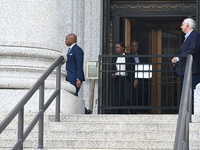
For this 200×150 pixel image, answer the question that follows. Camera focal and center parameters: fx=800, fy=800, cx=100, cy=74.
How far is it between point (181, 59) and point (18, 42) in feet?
8.53

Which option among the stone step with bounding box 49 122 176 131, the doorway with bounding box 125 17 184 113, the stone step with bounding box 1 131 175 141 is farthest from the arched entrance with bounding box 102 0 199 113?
the stone step with bounding box 1 131 175 141

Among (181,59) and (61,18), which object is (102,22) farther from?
(181,59)

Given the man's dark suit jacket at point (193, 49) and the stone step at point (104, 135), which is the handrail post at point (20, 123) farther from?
the man's dark suit jacket at point (193, 49)

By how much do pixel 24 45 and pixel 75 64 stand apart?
82.3 inches

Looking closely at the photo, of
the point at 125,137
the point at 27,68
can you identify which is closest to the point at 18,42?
the point at 27,68

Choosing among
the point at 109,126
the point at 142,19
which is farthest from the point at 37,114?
the point at 142,19

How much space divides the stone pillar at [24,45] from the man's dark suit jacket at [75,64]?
5.16 feet

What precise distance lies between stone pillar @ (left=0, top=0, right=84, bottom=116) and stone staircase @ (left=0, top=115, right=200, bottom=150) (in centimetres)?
99

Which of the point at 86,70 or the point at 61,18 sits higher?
the point at 61,18

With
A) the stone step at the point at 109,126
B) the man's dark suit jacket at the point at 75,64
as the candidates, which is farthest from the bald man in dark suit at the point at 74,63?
the stone step at the point at 109,126

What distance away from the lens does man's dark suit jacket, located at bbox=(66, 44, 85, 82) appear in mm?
13070

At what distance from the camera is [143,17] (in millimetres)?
16938

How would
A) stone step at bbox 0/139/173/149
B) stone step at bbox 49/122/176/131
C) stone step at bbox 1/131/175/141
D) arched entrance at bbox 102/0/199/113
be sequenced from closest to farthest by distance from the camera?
1. stone step at bbox 0/139/173/149
2. stone step at bbox 1/131/175/141
3. stone step at bbox 49/122/176/131
4. arched entrance at bbox 102/0/199/113

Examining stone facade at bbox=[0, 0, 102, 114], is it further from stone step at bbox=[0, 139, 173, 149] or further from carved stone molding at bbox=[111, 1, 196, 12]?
carved stone molding at bbox=[111, 1, 196, 12]
